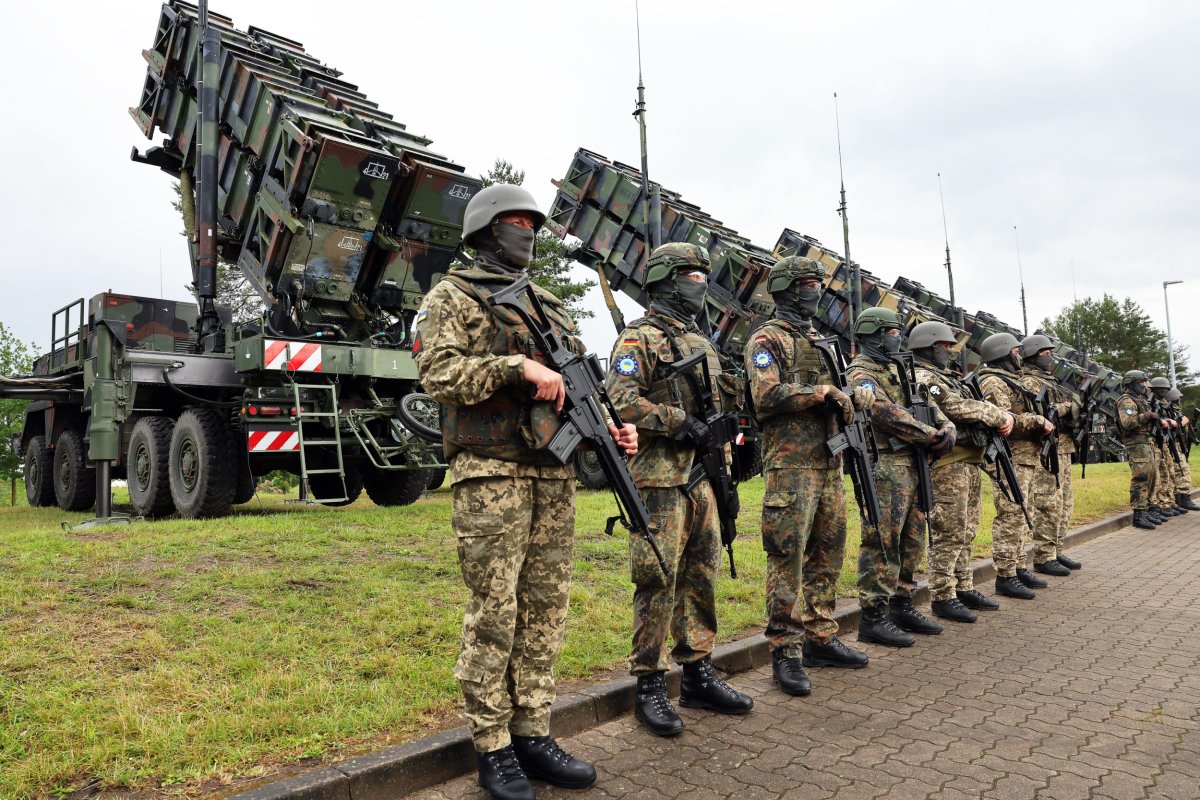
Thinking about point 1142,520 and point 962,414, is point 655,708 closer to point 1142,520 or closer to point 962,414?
point 962,414

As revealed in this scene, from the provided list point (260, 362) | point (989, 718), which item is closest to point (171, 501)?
point (260, 362)

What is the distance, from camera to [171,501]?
859 centimetres

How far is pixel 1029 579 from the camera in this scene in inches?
264

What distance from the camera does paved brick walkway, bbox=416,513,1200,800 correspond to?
114 inches

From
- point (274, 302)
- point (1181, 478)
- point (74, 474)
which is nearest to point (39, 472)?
point (74, 474)

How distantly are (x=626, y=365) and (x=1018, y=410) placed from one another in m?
4.81

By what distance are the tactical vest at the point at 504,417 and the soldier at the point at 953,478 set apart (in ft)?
11.9

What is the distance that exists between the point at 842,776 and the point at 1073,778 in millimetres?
818

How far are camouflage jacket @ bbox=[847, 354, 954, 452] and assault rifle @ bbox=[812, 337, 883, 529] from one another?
261 mm

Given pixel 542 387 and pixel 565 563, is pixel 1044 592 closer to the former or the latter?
pixel 565 563

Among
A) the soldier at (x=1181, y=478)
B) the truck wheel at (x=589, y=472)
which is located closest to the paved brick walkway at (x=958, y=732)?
the truck wheel at (x=589, y=472)

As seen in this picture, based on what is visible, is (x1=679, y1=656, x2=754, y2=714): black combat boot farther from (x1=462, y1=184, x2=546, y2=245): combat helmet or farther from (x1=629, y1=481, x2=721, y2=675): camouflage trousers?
(x1=462, y1=184, x2=546, y2=245): combat helmet

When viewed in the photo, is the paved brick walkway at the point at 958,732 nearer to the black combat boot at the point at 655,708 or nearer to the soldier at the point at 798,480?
the black combat boot at the point at 655,708

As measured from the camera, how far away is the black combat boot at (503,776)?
8.88 feet
